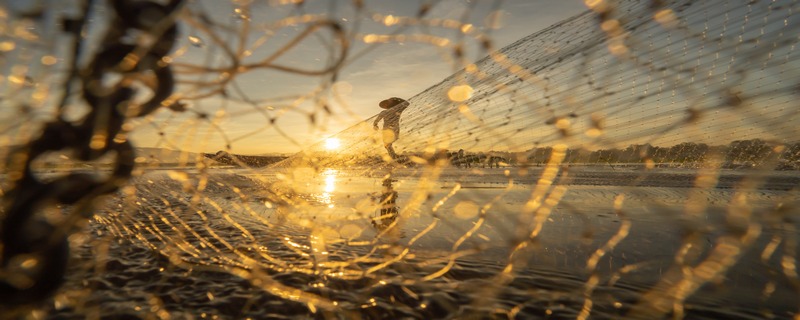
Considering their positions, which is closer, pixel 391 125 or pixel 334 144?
pixel 391 125

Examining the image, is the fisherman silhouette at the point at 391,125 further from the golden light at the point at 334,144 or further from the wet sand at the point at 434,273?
the wet sand at the point at 434,273

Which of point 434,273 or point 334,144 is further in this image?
point 334,144

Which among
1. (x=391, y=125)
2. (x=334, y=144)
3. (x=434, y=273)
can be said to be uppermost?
(x=391, y=125)

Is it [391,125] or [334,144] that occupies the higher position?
[391,125]

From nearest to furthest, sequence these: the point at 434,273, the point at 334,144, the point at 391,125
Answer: the point at 434,273 → the point at 391,125 → the point at 334,144

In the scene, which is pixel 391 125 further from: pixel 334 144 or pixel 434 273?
pixel 434 273

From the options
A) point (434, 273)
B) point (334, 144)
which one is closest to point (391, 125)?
point (334, 144)

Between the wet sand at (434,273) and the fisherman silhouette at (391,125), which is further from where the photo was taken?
the fisherman silhouette at (391,125)

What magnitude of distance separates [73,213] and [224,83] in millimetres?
1153

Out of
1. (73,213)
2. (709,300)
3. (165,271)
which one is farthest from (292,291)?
(709,300)

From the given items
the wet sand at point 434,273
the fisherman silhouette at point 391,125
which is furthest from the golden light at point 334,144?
the wet sand at point 434,273

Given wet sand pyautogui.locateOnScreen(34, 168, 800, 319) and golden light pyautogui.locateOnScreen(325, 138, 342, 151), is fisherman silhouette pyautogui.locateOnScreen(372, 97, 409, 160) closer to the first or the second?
golden light pyautogui.locateOnScreen(325, 138, 342, 151)

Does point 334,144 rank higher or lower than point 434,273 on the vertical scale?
higher

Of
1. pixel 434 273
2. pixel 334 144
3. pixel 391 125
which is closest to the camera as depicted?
pixel 434 273
